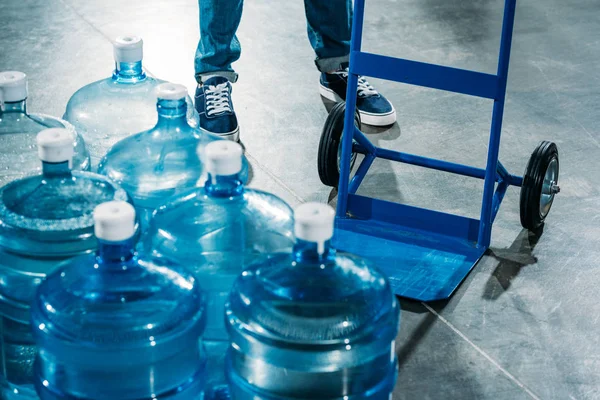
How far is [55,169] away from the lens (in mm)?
1428

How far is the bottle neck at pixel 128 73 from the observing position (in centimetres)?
184

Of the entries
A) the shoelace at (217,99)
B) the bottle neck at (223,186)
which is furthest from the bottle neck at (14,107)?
the shoelace at (217,99)

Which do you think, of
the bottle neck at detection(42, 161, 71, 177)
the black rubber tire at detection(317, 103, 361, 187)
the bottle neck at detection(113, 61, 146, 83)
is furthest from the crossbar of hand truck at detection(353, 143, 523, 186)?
the bottle neck at detection(42, 161, 71, 177)

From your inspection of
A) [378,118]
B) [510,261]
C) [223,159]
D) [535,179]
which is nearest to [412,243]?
[510,261]

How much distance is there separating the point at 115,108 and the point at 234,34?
3.99 feet

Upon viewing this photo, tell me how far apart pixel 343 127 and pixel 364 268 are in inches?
53.5

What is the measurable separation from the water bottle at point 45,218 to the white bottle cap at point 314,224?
0.38m

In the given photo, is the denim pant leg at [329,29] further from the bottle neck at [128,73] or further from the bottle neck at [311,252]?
the bottle neck at [311,252]

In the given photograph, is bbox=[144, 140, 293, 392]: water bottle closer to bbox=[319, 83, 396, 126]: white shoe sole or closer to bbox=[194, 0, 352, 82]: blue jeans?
bbox=[194, 0, 352, 82]: blue jeans

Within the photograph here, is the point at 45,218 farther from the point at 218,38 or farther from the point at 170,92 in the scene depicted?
the point at 218,38

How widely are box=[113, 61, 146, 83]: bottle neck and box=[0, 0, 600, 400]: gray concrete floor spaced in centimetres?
84

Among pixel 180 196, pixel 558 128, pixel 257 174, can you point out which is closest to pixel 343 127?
pixel 257 174

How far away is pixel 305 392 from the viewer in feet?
4.27

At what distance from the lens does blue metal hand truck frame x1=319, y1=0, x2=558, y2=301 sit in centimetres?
234
